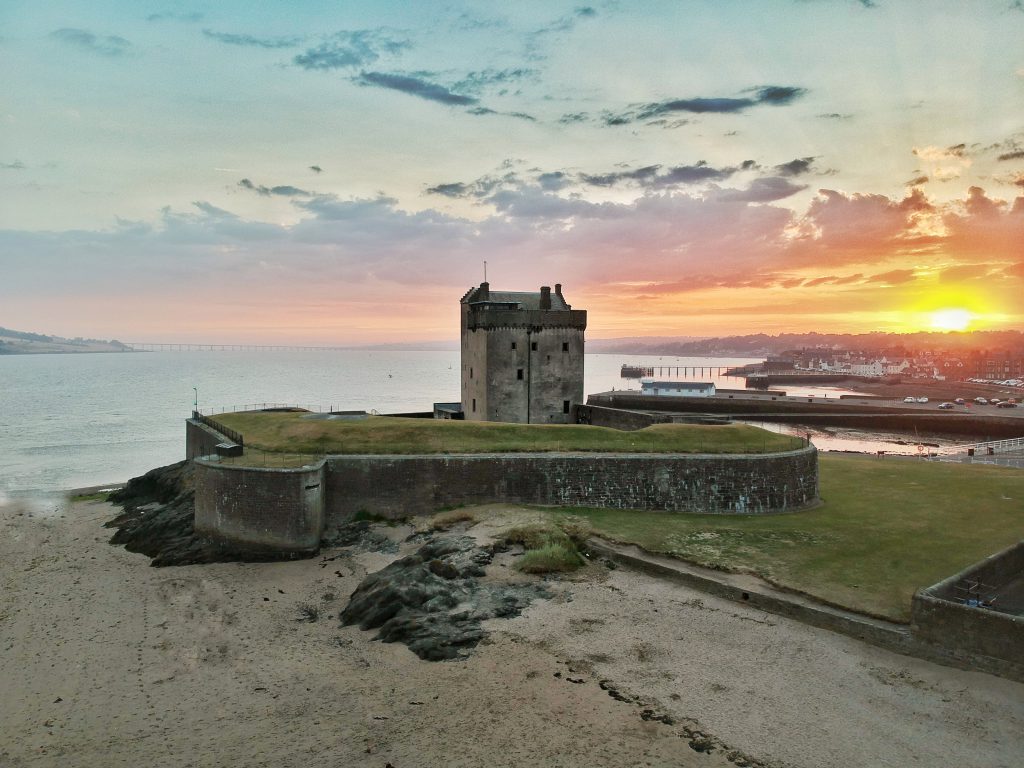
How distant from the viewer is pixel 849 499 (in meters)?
27.4

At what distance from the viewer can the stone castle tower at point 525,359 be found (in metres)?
37.2

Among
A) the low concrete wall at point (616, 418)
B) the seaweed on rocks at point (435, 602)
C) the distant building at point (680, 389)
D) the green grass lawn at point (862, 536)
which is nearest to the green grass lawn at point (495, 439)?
the low concrete wall at point (616, 418)

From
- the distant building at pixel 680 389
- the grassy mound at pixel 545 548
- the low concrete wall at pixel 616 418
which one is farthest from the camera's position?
the distant building at pixel 680 389

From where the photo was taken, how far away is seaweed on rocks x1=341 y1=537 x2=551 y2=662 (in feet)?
55.6

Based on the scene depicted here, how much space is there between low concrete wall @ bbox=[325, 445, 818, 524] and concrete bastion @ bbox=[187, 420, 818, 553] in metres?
0.04

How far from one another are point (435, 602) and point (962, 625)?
12.7 m

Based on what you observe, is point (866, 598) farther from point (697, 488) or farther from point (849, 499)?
point (849, 499)

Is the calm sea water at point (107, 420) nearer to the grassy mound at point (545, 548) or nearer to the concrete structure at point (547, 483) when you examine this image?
the concrete structure at point (547, 483)

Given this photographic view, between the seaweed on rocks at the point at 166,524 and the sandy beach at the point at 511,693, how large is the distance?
4361mm

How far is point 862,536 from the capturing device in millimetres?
21844

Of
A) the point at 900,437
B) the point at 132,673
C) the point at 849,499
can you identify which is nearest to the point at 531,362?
the point at 849,499

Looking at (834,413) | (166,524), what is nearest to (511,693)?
(166,524)

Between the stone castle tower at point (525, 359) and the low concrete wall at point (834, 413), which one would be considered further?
the low concrete wall at point (834, 413)

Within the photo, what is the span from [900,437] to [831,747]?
65.1 m
